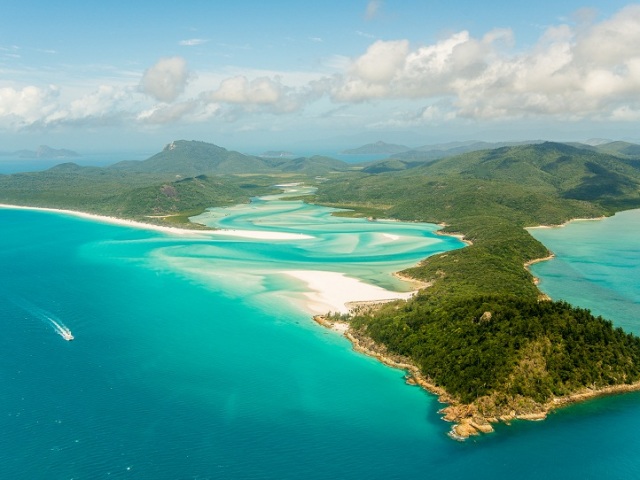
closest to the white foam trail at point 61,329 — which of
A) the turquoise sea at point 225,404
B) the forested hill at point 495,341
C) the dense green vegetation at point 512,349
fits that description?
the turquoise sea at point 225,404

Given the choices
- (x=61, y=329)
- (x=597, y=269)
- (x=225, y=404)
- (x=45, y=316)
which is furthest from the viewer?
(x=597, y=269)

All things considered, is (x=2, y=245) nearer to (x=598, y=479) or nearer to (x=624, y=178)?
(x=598, y=479)

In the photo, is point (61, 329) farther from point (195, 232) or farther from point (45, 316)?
point (195, 232)

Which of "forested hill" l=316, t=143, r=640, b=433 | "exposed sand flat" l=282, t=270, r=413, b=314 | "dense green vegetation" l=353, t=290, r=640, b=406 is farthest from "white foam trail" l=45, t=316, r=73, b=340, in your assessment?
"dense green vegetation" l=353, t=290, r=640, b=406

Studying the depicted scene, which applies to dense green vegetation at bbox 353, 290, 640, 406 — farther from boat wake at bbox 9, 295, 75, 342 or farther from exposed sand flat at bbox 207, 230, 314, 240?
exposed sand flat at bbox 207, 230, 314, 240

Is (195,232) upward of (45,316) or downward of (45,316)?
upward

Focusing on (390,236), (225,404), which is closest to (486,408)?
(225,404)
